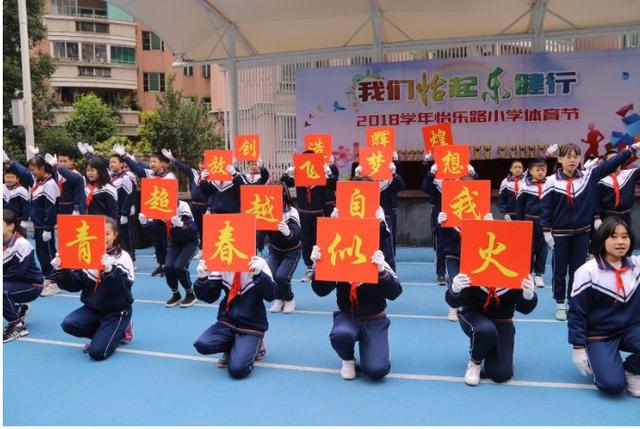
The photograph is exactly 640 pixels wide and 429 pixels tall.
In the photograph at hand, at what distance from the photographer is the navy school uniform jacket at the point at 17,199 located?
24.7 ft

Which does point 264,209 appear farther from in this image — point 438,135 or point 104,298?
point 438,135

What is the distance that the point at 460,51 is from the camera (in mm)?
11328

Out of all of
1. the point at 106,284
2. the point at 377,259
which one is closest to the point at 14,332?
the point at 106,284

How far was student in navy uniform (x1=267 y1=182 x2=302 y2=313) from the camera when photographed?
6.09 metres

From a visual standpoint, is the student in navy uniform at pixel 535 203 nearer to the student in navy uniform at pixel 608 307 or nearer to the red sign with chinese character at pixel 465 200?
the red sign with chinese character at pixel 465 200

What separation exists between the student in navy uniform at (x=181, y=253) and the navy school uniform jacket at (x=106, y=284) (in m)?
1.52

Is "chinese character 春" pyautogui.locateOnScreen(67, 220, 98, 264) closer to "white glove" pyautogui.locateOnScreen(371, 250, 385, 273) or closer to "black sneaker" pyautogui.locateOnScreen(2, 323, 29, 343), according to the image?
"black sneaker" pyautogui.locateOnScreen(2, 323, 29, 343)

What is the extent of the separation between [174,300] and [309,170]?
2439mm

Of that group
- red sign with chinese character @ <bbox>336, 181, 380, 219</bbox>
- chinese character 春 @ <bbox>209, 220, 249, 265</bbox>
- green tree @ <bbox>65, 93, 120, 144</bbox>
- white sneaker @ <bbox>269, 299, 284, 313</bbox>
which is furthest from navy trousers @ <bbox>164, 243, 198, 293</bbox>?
green tree @ <bbox>65, 93, 120, 144</bbox>

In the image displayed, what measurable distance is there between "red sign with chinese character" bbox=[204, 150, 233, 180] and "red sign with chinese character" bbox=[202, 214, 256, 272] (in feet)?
12.3

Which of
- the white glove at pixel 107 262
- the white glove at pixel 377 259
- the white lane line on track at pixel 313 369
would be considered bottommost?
the white lane line on track at pixel 313 369

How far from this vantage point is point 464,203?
5.37 m

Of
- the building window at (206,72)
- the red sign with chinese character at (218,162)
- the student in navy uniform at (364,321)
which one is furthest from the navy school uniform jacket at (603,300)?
the building window at (206,72)

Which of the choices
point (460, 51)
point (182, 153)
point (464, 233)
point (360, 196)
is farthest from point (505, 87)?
point (182, 153)
